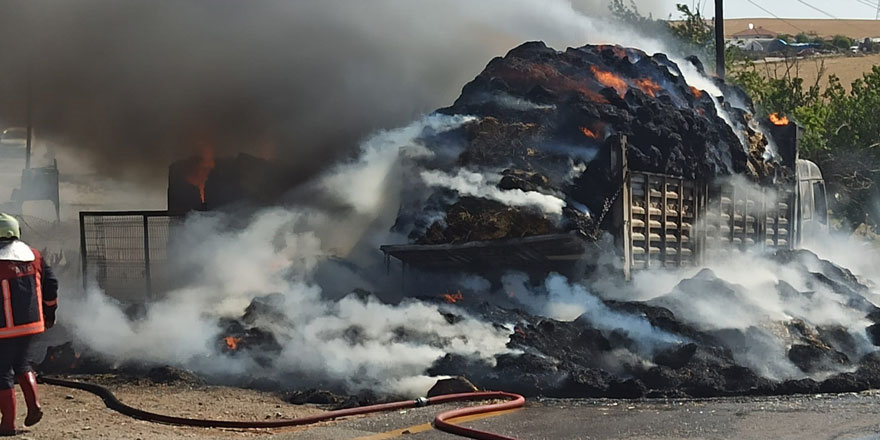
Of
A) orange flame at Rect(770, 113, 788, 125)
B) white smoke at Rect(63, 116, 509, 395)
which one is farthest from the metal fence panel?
orange flame at Rect(770, 113, 788, 125)

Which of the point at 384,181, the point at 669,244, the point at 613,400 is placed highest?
the point at 384,181

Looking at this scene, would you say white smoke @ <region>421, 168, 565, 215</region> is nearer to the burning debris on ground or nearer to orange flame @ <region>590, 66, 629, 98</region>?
the burning debris on ground

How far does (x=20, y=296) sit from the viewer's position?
782 cm

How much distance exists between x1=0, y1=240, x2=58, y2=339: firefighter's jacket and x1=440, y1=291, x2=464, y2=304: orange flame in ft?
19.3

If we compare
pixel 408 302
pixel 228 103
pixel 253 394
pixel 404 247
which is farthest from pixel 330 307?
pixel 228 103

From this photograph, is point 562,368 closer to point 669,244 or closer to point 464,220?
point 464,220

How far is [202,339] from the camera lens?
11.5 metres

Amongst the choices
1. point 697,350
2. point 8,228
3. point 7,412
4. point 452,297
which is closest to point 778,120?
point 697,350

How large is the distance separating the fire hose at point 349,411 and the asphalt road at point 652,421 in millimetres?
116

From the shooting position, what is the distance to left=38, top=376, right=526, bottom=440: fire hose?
8.24 m

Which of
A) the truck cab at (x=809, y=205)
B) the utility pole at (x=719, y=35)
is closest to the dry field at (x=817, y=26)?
the utility pole at (x=719, y=35)

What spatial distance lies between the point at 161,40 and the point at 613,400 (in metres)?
8.80

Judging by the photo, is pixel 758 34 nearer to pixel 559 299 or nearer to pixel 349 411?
pixel 559 299

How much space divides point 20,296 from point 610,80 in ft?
34.1
